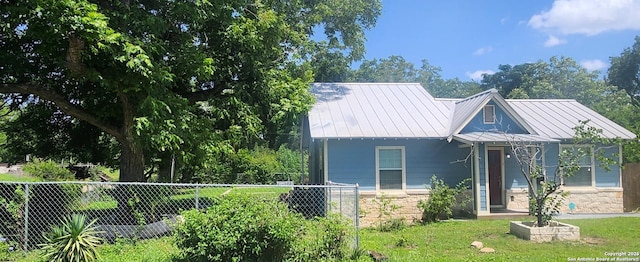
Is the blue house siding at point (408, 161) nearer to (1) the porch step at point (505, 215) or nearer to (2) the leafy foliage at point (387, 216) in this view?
(2) the leafy foliage at point (387, 216)

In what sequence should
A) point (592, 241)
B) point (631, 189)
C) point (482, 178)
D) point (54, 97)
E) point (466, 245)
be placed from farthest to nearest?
point (631, 189) → point (482, 178) → point (54, 97) → point (592, 241) → point (466, 245)

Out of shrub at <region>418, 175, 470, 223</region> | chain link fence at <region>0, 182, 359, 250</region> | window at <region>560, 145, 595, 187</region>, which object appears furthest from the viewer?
window at <region>560, 145, 595, 187</region>

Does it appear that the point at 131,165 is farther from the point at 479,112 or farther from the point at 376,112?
the point at 479,112

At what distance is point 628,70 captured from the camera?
5069 cm

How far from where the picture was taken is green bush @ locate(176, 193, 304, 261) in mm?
6797

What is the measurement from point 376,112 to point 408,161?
2323 mm

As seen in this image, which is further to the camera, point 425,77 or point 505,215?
point 425,77

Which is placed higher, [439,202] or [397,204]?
[439,202]

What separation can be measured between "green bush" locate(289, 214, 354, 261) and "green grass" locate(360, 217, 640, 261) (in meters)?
1.13

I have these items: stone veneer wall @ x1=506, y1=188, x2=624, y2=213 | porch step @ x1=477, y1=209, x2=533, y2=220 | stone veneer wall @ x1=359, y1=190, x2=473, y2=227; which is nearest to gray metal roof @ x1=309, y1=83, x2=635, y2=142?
stone veneer wall @ x1=359, y1=190, x2=473, y2=227

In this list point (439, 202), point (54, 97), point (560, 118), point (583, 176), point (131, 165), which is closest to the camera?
point (54, 97)

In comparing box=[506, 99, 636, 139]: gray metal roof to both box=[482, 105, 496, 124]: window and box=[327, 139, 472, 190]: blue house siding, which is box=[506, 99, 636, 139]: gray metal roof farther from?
box=[327, 139, 472, 190]: blue house siding

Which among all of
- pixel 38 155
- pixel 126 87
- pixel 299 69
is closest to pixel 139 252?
pixel 126 87

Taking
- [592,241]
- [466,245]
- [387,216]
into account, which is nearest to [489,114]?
[387,216]
